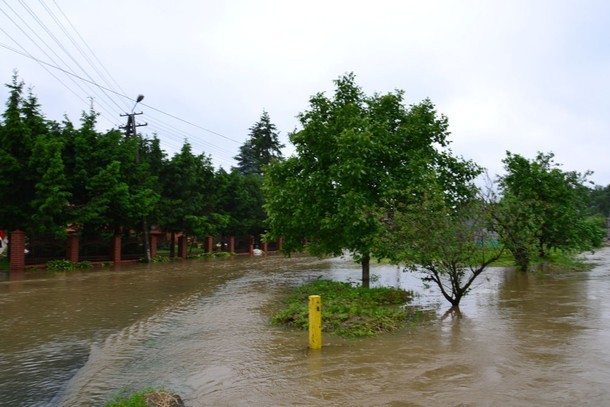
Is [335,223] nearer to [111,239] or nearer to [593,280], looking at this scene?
[593,280]

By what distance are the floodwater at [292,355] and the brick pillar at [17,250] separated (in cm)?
1118

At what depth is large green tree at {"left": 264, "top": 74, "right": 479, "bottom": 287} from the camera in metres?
12.4

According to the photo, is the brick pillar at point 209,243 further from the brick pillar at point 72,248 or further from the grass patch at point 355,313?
the grass patch at point 355,313

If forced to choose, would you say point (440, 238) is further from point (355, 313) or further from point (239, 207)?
point (239, 207)

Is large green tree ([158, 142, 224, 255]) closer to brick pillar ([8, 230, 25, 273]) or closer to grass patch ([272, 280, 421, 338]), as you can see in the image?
brick pillar ([8, 230, 25, 273])

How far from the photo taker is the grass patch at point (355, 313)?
30.0 ft

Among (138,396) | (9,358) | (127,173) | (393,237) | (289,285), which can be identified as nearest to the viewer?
(138,396)

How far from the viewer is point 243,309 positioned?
12516 millimetres

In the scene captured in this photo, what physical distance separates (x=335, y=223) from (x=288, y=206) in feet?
5.73

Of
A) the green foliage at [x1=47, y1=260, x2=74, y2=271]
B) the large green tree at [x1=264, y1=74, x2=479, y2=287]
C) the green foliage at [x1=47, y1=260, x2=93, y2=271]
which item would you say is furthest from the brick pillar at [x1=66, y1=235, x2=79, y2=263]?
the large green tree at [x1=264, y1=74, x2=479, y2=287]

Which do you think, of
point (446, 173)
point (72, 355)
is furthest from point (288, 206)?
point (72, 355)

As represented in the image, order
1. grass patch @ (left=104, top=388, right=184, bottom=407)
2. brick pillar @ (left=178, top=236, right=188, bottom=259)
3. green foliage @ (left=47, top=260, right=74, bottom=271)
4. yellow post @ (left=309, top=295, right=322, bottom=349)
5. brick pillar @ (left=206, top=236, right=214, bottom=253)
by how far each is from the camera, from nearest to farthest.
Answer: grass patch @ (left=104, top=388, right=184, bottom=407) → yellow post @ (left=309, top=295, right=322, bottom=349) → green foliage @ (left=47, top=260, right=74, bottom=271) → brick pillar @ (left=178, top=236, right=188, bottom=259) → brick pillar @ (left=206, top=236, right=214, bottom=253)

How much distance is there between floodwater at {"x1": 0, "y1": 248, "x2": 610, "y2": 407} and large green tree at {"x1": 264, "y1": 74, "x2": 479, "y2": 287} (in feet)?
7.98

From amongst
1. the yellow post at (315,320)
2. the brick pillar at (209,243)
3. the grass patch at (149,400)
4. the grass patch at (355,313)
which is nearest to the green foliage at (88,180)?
the brick pillar at (209,243)
